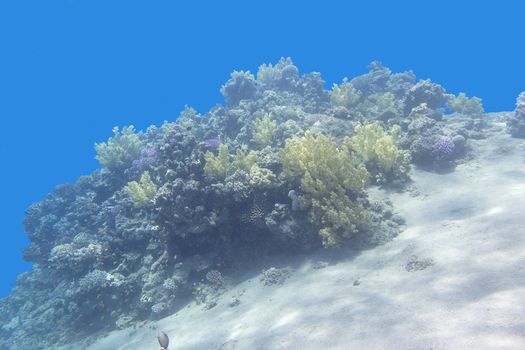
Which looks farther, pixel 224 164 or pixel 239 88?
pixel 239 88

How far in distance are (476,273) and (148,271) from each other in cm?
866

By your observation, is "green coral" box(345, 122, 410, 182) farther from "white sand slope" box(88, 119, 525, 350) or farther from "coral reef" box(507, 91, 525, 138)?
"coral reef" box(507, 91, 525, 138)

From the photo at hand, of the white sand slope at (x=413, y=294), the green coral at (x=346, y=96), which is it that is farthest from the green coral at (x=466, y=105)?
the white sand slope at (x=413, y=294)

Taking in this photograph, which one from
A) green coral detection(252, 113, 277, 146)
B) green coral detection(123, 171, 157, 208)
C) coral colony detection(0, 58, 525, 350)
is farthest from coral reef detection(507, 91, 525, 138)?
green coral detection(123, 171, 157, 208)

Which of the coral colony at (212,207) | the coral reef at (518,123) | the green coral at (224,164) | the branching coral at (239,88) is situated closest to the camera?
the coral colony at (212,207)

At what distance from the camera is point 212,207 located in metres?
9.78

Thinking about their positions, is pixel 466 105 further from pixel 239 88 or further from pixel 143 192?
pixel 143 192

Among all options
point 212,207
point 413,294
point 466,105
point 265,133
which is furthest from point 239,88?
point 413,294

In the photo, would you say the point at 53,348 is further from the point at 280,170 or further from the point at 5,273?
the point at 5,273

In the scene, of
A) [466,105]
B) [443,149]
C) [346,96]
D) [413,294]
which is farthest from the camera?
[346,96]

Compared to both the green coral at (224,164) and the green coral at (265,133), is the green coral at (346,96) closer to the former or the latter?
the green coral at (265,133)

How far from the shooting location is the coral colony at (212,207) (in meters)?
8.96

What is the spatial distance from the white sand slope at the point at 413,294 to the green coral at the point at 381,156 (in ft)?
2.18

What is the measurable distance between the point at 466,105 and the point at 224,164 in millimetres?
12734
